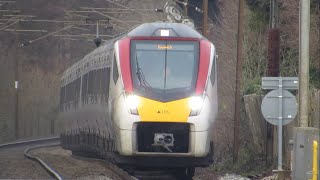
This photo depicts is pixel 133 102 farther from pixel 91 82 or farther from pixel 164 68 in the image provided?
pixel 91 82

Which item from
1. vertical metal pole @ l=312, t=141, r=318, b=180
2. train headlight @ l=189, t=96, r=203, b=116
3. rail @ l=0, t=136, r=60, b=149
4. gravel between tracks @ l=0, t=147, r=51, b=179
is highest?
train headlight @ l=189, t=96, r=203, b=116

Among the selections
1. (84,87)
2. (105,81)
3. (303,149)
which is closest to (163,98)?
(105,81)

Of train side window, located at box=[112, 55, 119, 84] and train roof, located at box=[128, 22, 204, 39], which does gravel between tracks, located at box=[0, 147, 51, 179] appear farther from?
train roof, located at box=[128, 22, 204, 39]

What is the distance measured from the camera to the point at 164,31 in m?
17.9

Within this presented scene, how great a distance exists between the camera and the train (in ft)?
54.9

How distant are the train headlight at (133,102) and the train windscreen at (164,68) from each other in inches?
6.0

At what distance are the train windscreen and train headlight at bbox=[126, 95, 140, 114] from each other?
0.15m

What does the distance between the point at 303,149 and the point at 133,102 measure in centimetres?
352

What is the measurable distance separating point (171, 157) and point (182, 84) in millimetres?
1521

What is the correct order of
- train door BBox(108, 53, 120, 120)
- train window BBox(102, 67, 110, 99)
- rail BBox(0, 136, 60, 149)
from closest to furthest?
1. train door BBox(108, 53, 120, 120)
2. train window BBox(102, 67, 110, 99)
3. rail BBox(0, 136, 60, 149)

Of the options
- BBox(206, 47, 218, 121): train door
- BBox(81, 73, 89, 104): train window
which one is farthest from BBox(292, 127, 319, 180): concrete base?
BBox(81, 73, 89, 104): train window

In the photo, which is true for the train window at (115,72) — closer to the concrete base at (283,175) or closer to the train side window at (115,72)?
the train side window at (115,72)

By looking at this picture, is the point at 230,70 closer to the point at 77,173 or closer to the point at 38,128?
the point at 77,173

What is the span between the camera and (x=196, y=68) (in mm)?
17250
